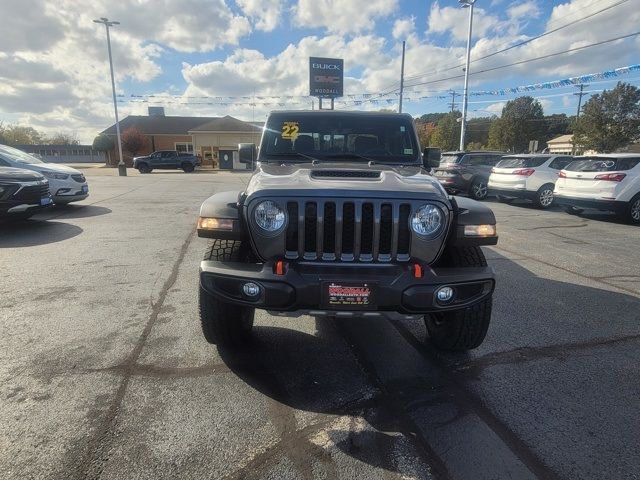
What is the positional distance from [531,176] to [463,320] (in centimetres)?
1071

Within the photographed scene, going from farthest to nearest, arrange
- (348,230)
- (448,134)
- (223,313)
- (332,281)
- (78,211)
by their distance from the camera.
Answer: (448,134) < (78,211) < (223,313) < (348,230) < (332,281)

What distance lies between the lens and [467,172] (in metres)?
14.2

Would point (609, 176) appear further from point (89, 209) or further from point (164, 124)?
point (164, 124)

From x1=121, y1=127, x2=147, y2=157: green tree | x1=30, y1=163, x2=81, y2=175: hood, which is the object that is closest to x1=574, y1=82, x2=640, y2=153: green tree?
x1=30, y1=163, x2=81, y2=175: hood

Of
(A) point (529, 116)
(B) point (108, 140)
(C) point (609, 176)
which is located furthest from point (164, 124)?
(C) point (609, 176)

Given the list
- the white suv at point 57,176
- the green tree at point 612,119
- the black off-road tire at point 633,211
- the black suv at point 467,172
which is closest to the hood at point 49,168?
the white suv at point 57,176

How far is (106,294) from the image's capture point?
4523mm

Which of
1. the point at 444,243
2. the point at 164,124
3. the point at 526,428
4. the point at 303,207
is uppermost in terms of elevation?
the point at 164,124

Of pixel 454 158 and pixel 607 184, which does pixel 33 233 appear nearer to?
pixel 607 184

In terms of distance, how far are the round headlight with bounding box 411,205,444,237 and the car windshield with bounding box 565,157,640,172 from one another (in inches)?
351

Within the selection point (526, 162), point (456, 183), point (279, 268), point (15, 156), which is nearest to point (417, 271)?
point (279, 268)

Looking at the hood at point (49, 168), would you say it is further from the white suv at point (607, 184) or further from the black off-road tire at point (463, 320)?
the white suv at point (607, 184)

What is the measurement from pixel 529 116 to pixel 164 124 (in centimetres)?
4945

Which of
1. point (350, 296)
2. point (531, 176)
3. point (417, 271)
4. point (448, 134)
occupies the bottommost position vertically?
point (350, 296)
